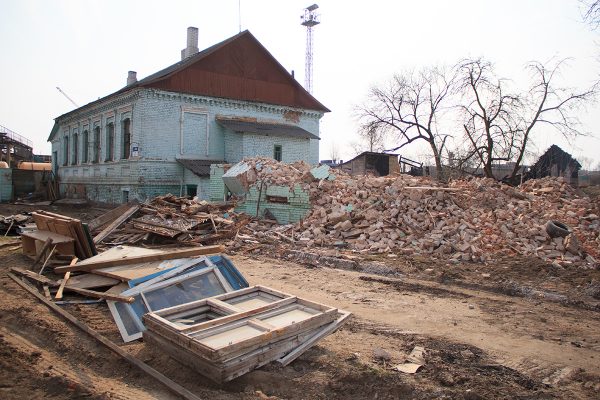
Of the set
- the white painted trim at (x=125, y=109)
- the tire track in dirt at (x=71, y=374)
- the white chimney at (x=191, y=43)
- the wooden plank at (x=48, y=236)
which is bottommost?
the tire track in dirt at (x=71, y=374)

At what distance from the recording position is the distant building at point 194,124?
2483cm

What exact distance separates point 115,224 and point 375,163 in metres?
20.5

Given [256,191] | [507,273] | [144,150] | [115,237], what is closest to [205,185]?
[144,150]

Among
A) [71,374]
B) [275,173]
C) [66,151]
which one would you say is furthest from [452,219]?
[66,151]

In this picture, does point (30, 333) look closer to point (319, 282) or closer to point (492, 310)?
point (319, 282)

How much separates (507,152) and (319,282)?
18092mm

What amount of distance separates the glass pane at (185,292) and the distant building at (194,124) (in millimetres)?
17280

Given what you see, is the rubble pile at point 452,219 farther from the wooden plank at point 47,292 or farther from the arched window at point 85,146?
the arched window at point 85,146

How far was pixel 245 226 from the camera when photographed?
15336 mm

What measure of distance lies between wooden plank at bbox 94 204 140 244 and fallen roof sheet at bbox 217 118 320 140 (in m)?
11.5

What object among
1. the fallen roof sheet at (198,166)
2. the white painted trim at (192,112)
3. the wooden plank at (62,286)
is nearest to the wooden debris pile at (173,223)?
the wooden plank at (62,286)

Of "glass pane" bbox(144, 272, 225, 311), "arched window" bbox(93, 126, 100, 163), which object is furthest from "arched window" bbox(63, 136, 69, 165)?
"glass pane" bbox(144, 272, 225, 311)

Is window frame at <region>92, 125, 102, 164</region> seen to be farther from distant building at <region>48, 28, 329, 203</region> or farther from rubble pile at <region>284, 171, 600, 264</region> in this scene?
rubble pile at <region>284, 171, 600, 264</region>

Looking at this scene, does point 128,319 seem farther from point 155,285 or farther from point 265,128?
point 265,128
